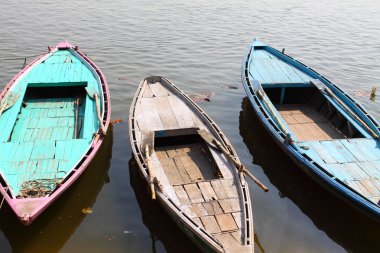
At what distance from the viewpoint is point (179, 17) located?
85.7 feet

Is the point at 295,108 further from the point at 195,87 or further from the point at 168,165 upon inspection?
the point at 168,165

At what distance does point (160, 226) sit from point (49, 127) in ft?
15.1

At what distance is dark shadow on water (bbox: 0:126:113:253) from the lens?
777cm

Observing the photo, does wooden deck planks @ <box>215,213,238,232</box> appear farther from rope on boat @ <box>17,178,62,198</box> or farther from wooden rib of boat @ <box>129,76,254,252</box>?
rope on boat @ <box>17,178,62,198</box>

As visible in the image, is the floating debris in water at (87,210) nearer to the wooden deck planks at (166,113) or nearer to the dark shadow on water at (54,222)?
the dark shadow on water at (54,222)

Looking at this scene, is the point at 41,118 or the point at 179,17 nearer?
the point at 41,118

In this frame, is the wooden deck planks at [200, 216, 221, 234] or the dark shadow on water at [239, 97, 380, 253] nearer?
the wooden deck planks at [200, 216, 221, 234]

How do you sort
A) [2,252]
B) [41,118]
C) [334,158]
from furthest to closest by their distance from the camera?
[41,118] → [334,158] → [2,252]

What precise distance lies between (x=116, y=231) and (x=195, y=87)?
29.1 feet

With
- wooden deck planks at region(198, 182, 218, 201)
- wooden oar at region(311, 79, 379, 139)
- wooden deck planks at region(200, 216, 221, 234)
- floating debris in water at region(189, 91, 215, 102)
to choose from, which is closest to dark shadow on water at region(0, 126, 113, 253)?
wooden deck planks at region(198, 182, 218, 201)

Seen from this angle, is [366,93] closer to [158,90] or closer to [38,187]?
[158,90]

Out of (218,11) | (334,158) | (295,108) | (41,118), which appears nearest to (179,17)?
(218,11)

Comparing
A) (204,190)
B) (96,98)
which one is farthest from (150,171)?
(96,98)

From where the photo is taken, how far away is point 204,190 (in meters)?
8.13
